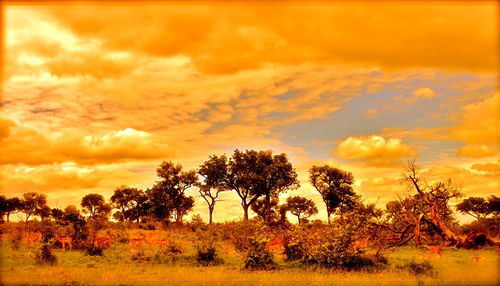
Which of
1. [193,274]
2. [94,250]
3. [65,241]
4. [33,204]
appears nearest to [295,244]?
[193,274]

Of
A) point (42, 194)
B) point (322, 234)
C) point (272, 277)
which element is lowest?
point (272, 277)

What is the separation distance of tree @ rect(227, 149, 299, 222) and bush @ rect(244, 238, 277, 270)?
1436 inches

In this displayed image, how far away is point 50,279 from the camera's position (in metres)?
17.5

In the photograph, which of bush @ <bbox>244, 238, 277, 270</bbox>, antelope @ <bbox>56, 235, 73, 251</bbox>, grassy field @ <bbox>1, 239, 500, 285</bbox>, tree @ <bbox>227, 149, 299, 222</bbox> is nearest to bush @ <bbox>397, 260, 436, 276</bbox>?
grassy field @ <bbox>1, 239, 500, 285</bbox>

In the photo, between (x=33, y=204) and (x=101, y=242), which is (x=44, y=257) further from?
(x=33, y=204)

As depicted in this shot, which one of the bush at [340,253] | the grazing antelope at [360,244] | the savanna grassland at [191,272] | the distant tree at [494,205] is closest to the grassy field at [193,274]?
the savanna grassland at [191,272]

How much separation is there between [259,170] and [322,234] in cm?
3742

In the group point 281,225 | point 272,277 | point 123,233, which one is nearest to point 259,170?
point 123,233

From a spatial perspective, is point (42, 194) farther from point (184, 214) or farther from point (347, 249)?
point (347, 249)

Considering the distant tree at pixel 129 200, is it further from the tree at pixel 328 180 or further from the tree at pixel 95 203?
the tree at pixel 328 180

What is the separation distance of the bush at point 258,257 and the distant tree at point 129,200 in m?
56.2

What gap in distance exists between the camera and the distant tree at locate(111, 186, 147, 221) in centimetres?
7644

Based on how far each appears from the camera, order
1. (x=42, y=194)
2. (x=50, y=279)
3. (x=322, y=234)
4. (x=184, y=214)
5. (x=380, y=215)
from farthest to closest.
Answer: (x=42, y=194)
(x=184, y=214)
(x=322, y=234)
(x=380, y=215)
(x=50, y=279)

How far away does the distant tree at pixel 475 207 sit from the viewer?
69.9m
